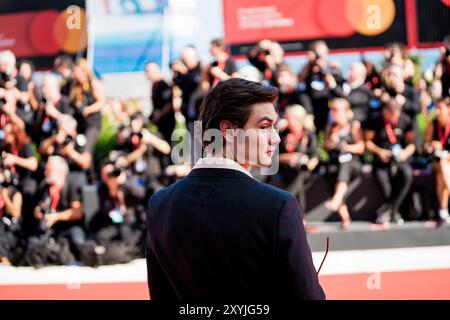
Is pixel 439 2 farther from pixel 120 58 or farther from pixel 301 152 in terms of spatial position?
pixel 120 58

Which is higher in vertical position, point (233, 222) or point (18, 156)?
point (233, 222)

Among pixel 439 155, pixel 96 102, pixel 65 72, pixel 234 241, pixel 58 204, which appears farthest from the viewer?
pixel 65 72

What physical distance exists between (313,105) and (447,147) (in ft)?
3.96

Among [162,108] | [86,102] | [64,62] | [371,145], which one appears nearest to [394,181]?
[371,145]

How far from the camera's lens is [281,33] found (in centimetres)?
676

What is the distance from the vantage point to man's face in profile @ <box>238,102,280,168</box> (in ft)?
4.28

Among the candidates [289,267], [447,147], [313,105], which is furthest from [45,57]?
[289,267]

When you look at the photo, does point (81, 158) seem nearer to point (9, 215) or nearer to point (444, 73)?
point (9, 215)

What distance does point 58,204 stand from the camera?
5.49m

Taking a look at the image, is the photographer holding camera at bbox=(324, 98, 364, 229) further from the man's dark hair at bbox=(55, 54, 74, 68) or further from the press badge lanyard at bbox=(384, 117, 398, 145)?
the man's dark hair at bbox=(55, 54, 74, 68)

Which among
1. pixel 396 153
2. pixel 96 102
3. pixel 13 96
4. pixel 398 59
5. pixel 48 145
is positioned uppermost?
pixel 398 59

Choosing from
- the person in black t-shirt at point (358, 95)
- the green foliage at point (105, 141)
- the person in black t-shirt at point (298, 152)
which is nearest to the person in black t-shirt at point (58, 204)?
the green foliage at point (105, 141)

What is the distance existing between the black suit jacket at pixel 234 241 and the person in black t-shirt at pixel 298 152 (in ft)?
13.2

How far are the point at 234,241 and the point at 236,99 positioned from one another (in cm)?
29
